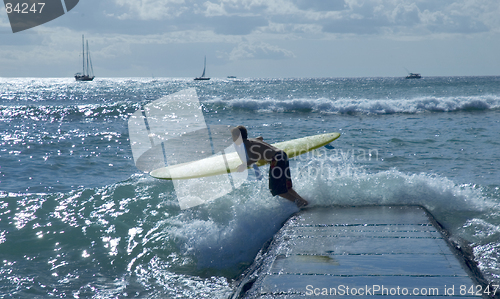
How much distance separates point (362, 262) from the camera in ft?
10.1

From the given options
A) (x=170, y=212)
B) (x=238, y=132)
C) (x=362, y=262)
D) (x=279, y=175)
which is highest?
(x=238, y=132)

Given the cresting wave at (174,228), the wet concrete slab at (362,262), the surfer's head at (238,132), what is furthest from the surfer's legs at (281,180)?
the wet concrete slab at (362,262)

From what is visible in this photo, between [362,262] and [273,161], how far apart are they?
2103 millimetres

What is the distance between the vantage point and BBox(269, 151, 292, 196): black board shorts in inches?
192

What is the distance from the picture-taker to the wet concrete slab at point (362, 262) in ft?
8.70

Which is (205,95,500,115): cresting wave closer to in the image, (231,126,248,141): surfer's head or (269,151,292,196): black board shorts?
(269,151,292,196): black board shorts

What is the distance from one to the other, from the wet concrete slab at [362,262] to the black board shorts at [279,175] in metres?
0.65

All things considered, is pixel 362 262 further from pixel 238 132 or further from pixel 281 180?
pixel 238 132

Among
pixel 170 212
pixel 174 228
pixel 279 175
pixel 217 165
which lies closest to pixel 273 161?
pixel 279 175

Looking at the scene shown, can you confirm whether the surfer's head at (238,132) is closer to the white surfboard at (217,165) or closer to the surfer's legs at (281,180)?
the surfer's legs at (281,180)

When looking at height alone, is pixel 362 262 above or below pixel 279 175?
below

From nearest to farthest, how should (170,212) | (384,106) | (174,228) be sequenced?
(174,228), (170,212), (384,106)

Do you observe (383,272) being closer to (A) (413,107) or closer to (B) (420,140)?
(B) (420,140)

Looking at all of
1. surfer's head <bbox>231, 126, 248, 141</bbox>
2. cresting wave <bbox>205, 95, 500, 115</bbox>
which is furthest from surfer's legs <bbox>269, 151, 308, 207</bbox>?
cresting wave <bbox>205, 95, 500, 115</bbox>
